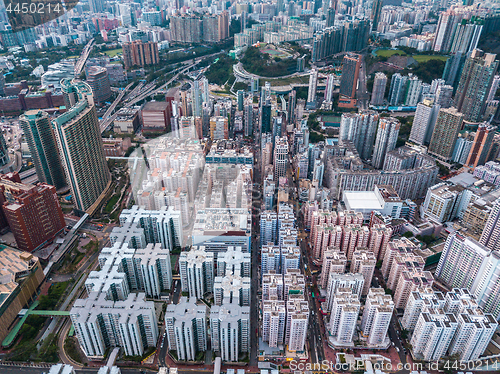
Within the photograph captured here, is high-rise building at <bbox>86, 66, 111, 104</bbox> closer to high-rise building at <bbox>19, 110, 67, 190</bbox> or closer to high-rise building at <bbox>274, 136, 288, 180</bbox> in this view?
high-rise building at <bbox>19, 110, 67, 190</bbox>

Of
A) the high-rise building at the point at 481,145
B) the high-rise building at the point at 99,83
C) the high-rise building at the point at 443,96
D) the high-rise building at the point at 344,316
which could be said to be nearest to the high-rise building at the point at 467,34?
the high-rise building at the point at 443,96

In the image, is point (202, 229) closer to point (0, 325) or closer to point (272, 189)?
point (272, 189)

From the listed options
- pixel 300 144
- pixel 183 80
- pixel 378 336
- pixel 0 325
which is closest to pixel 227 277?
pixel 378 336

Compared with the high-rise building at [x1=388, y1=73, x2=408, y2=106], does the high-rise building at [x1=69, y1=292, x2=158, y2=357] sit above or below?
below

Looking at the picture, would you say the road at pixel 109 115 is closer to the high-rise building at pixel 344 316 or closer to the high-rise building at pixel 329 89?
the high-rise building at pixel 329 89

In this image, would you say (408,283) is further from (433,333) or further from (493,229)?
(493,229)

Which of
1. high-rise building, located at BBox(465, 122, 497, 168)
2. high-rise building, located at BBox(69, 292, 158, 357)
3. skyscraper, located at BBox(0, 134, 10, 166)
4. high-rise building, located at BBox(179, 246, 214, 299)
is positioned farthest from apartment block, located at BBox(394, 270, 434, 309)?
skyscraper, located at BBox(0, 134, 10, 166)
